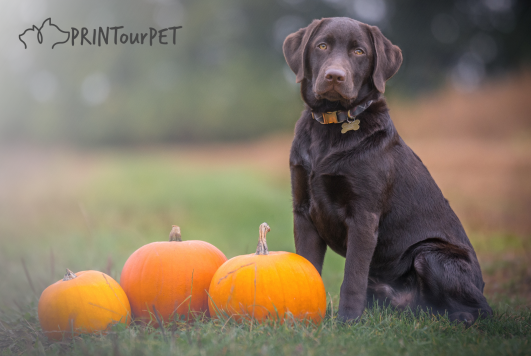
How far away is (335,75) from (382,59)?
0.43 m

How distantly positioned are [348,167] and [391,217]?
18.2 inches

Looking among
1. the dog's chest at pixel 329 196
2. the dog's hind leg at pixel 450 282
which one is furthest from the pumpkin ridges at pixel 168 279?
the dog's hind leg at pixel 450 282

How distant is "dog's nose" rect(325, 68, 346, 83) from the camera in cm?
245

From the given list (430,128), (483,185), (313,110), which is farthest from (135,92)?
(313,110)

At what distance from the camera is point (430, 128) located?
9.32 m

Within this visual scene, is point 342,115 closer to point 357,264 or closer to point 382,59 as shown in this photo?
point 382,59

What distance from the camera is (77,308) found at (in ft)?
7.63

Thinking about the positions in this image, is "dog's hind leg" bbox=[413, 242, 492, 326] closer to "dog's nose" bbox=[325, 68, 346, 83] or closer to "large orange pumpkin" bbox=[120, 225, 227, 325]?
"dog's nose" bbox=[325, 68, 346, 83]

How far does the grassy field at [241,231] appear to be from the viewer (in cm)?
209

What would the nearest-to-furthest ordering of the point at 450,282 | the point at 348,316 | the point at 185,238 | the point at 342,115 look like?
the point at 348,316, the point at 450,282, the point at 342,115, the point at 185,238

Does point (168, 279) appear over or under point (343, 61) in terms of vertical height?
under

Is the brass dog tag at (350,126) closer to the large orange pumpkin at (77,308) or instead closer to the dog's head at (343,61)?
the dog's head at (343,61)

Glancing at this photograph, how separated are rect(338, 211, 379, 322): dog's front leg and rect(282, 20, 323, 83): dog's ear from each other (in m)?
0.98

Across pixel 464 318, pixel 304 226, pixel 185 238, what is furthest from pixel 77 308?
pixel 185 238
